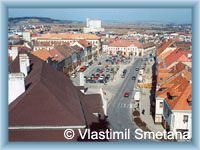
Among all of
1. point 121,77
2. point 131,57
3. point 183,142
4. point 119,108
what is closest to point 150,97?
point 119,108

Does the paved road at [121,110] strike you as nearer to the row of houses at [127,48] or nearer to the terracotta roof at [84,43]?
the row of houses at [127,48]

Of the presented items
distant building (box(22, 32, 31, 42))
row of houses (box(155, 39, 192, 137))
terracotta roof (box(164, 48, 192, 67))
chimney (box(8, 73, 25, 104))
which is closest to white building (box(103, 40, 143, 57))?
distant building (box(22, 32, 31, 42))

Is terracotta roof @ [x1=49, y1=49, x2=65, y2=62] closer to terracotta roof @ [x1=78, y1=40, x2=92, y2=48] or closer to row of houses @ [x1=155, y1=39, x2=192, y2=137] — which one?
terracotta roof @ [x1=78, y1=40, x2=92, y2=48]

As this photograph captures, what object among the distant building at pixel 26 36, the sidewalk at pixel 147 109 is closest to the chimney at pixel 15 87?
the sidewalk at pixel 147 109

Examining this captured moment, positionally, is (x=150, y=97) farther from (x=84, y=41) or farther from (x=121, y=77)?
(x=84, y=41)

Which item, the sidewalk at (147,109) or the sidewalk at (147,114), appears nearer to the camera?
the sidewalk at (147,109)

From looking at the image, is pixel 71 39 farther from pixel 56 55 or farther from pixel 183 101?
pixel 183 101

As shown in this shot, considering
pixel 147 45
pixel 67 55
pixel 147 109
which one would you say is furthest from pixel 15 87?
pixel 147 45
